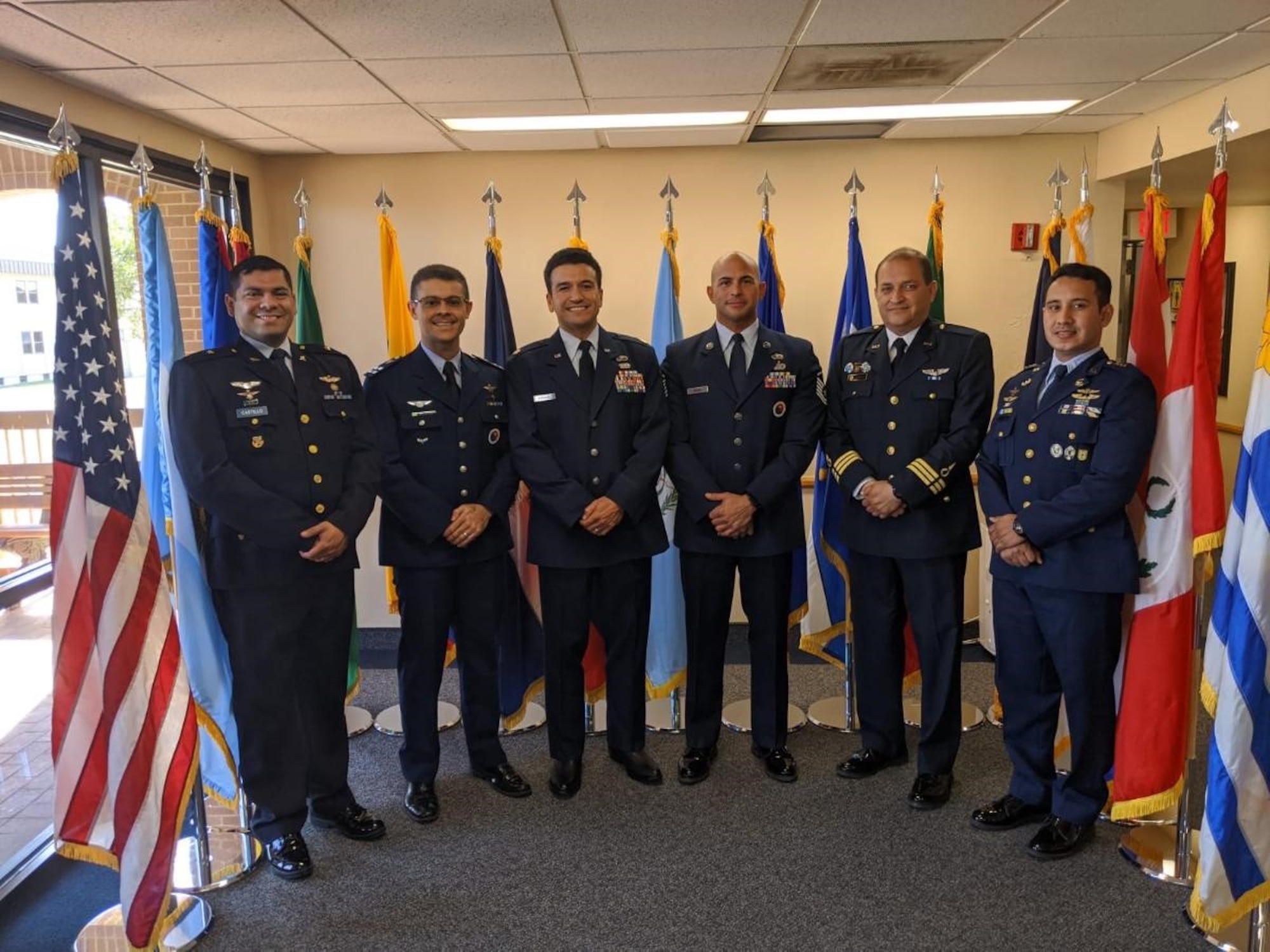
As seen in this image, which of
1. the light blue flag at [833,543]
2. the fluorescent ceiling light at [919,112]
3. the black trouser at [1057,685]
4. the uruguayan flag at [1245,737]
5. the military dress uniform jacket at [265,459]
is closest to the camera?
the uruguayan flag at [1245,737]

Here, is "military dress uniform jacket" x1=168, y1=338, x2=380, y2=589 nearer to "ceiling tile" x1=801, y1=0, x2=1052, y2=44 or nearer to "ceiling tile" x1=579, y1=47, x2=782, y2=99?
"ceiling tile" x1=579, y1=47, x2=782, y2=99

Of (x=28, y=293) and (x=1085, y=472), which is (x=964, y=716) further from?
(x=28, y=293)

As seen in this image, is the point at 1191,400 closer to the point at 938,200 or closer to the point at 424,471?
the point at 938,200

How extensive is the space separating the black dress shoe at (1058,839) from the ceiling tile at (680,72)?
8.53ft

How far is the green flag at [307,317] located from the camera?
135 inches

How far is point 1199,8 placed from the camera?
9.18 feet

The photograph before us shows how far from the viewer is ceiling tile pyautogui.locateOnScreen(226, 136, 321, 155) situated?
4.30 metres

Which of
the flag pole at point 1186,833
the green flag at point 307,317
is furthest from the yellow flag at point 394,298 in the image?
the flag pole at point 1186,833

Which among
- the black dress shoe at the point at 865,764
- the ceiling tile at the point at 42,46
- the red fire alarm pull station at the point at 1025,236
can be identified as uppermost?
the ceiling tile at the point at 42,46

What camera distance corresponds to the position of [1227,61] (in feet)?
11.1

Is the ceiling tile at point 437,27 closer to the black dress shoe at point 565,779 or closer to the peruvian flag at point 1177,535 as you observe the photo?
the peruvian flag at point 1177,535

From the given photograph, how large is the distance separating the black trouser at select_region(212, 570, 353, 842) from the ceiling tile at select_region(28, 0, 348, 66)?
63.7 inches

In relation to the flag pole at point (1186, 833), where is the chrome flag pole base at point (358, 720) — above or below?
below

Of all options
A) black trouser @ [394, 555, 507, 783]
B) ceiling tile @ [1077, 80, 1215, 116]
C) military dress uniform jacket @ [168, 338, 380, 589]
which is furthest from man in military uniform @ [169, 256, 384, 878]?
ceiling tile @ [1077, 80, 1215, 116]
